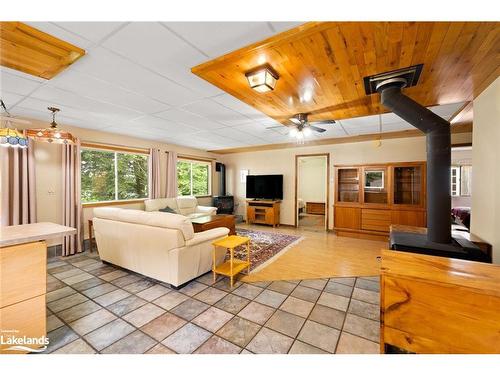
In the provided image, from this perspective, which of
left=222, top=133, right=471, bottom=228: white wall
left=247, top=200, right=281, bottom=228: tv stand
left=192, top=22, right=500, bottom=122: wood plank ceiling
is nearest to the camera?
left=192, top=22, right=500, bottom=122: wood plank ceiling

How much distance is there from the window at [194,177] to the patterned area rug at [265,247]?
2220 millimetres

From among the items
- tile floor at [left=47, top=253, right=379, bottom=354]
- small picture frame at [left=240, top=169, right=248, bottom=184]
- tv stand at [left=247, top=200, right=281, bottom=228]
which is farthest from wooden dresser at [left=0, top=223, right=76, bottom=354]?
small picture frame at [left=240, top=169, right=248, bottom=184]

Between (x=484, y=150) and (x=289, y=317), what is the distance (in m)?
2.56

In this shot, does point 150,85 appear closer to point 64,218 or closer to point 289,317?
point 289,317

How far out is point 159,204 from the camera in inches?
203

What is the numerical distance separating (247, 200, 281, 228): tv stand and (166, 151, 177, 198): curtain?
229 centimetres

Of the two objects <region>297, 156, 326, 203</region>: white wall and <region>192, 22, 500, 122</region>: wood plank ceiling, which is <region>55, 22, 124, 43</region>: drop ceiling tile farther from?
<region>297, 156, 326, 203</region>: white wall

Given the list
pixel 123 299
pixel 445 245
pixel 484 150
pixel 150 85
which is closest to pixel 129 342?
pixel 123 299

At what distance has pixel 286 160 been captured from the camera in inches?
249

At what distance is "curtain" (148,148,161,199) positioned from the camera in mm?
5199

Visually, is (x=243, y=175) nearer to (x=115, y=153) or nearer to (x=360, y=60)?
(x=115, y=153)

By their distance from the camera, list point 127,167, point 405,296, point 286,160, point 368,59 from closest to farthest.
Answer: point 405,296
point 368,59
point 127,167
point 286,160

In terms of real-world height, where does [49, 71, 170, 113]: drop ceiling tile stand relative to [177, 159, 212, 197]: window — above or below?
above

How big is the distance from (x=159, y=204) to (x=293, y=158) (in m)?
4.00
